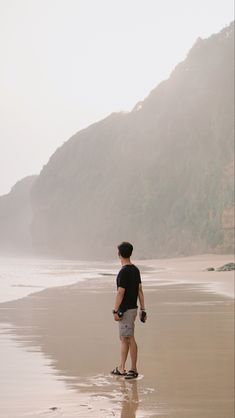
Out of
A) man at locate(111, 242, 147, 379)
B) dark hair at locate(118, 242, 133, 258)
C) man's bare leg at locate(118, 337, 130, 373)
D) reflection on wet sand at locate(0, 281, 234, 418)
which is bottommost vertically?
reflection on wet sand at locate(0, 281, 234, 418)

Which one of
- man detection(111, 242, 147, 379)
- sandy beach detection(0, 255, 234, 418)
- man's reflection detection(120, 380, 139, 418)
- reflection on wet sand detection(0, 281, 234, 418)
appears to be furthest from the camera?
man detection(111, 242, 147, 379)

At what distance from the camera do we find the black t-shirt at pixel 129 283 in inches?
290

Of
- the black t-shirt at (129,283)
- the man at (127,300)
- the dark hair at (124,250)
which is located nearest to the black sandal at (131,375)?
the man at (127,300)

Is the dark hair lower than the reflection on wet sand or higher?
higher

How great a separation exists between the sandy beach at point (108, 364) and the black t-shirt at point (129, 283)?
0.86 meters

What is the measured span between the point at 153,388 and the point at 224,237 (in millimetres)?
68440

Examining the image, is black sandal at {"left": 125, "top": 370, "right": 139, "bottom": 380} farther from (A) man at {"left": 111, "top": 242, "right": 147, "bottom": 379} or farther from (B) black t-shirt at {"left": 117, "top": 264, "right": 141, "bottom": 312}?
(B) black t-shirt at {"left": 117, "top": 264, "right": 141, "bottom": 312}

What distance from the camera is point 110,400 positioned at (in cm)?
654

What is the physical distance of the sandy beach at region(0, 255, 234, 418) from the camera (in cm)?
638

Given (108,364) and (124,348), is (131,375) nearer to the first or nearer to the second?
(124,348)

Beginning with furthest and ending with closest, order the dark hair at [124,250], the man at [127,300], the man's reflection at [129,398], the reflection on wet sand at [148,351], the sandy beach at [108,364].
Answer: the dark hair at [124,250]
the man at [127,300]
the reflection on wet sand at [148,351]
the sandy beach at [108,364]
the man's reflection at [129,398]

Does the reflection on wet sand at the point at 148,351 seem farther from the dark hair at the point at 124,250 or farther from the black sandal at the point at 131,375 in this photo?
the dark hair at the point at 124,250

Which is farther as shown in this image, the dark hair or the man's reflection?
the dark hair

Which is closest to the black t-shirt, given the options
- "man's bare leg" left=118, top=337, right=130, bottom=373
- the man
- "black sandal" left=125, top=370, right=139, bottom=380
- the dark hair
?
the man
